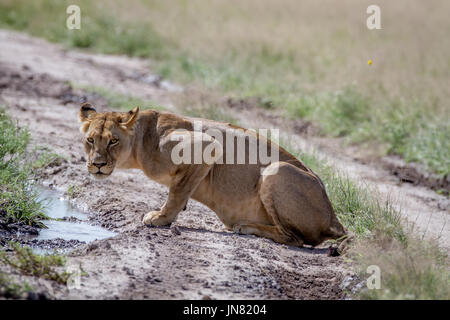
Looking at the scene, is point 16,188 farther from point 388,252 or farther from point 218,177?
point 388,252

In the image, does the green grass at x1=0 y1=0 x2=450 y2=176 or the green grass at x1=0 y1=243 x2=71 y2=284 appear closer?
the green grass at x1=0 y1=243 x2=71 y2=284

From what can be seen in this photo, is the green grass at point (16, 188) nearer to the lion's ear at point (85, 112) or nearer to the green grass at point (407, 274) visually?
the lion's ear at point (85, 112)

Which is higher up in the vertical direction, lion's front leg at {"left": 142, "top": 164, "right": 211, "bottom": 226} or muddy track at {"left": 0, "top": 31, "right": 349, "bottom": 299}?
lion's front leg at {"left": 142, "top": 164, "right": 211, "bottom": 226}

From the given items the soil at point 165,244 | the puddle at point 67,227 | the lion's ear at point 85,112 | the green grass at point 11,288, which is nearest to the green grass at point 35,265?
the soil at point 165,244

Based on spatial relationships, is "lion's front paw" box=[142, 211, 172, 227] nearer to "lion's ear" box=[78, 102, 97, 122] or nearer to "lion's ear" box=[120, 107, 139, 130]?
"lion's ear" box=[120, 107, 139, 130]

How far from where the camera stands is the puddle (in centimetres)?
701

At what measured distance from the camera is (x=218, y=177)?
23.9 ft

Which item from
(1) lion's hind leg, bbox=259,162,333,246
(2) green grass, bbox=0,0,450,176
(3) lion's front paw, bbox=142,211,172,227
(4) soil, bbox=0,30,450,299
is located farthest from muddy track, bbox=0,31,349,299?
(2) green grass, bbox=0,0,450,176

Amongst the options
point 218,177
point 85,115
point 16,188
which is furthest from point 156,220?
point 16,188

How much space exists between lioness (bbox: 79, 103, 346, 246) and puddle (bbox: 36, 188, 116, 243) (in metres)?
0.60

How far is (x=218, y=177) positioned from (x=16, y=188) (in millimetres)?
2257

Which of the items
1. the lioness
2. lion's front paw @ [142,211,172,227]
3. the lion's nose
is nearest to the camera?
the lion's nose

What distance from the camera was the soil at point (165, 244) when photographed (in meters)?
5.43
